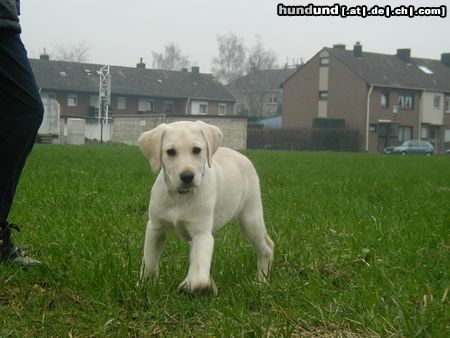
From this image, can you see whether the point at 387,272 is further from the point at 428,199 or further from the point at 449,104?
the point at 449,104

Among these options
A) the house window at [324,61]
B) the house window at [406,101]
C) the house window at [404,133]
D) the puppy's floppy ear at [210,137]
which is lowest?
the puppy's floppy ear at [210,137]

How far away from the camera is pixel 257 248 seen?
4.20m

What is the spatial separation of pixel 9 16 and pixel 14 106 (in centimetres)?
56

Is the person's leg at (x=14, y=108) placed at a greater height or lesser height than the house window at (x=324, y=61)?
lesser

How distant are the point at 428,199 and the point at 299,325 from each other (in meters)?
6.08

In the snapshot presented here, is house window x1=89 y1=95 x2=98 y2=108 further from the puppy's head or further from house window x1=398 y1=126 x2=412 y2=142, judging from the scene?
the puppy's head

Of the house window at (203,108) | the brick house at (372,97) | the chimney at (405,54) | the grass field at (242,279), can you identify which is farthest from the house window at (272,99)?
the grass field at (242,279)

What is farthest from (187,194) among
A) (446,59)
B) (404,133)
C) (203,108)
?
(446,59)

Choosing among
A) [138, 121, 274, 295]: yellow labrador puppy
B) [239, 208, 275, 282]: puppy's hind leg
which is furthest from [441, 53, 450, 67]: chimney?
[138, 121, 274, 295]: yellow labrador puppy

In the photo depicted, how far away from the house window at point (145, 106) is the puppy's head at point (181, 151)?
229ft

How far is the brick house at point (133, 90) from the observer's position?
67.9 metres

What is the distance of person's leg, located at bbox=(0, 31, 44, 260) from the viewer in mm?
3967

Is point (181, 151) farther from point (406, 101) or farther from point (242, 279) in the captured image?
point (406, 101)

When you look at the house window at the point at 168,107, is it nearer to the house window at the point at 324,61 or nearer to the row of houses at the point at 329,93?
the row of houses at the point at 329,93
